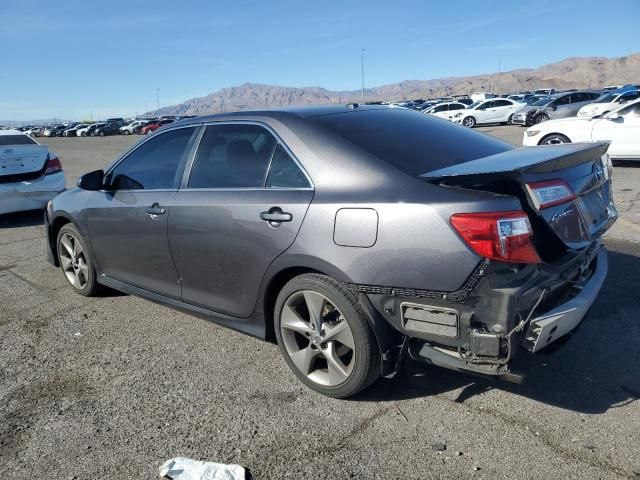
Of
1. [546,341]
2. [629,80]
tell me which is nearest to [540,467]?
[546,341]

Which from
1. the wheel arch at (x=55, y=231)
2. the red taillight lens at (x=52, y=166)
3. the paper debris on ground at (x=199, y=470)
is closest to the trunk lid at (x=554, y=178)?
the paper debris on ground at (x=199, y=470)

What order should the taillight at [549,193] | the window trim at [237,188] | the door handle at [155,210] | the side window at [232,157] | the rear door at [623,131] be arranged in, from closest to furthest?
the taillight at [549,193] < the window trim at [237,188] < the side window at [232,157] < the door handle at [155,210] < the rear door at [623,131]

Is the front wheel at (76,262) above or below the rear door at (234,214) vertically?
below

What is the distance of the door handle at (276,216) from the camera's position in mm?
3146

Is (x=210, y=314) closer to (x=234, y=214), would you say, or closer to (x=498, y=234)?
(x=234, y=214)

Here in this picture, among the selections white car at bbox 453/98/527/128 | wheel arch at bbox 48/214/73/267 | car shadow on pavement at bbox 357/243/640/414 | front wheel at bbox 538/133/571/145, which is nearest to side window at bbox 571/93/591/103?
white car at bbox 453/98/527/128

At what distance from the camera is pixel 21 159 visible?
8.57m

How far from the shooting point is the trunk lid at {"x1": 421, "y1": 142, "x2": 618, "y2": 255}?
2650 mm

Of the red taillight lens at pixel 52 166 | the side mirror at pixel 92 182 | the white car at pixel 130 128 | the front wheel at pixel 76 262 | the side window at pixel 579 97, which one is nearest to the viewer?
the side mirror at pixel 92 182

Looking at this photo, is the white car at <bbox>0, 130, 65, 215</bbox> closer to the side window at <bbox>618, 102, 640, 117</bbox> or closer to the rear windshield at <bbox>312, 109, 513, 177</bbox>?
the rear windshield at <bbox>312, 109, 513, 177</bbox>

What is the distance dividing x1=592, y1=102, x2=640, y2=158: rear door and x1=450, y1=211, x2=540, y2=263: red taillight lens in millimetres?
9979

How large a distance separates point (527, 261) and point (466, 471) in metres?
1.02

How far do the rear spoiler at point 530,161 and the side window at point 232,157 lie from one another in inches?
44.3

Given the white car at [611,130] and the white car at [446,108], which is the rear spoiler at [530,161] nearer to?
the white car at [611,130]
